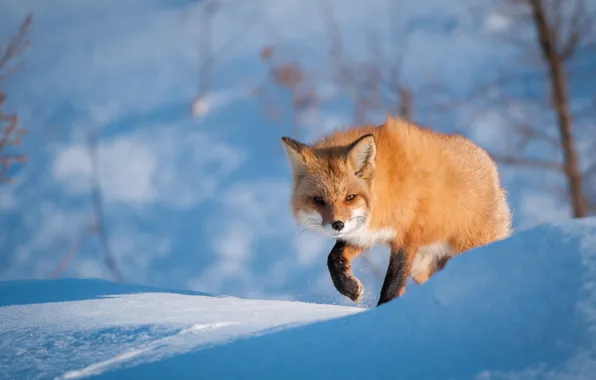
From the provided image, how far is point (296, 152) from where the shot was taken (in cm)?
361

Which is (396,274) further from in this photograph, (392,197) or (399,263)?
(392,197)

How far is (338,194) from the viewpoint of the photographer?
3447 mm

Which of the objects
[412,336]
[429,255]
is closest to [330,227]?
[429,255]

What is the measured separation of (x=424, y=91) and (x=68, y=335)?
990 centimetres

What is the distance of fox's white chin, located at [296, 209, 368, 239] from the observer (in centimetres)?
337

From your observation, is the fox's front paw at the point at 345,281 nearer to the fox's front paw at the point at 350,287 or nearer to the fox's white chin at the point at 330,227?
the fox's front paw at the point at 350,287

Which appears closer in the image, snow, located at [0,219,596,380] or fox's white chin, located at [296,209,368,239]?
snow, located at [0,219,596,380]

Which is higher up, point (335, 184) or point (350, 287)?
point (335, 184)

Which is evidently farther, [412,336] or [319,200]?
[319,200]

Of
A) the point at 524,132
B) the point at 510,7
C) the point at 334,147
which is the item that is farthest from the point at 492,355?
the point at 510,7

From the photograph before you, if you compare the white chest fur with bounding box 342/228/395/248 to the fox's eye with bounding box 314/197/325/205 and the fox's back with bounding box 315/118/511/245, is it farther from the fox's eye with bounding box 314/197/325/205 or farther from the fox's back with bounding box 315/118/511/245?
the fox's eye with bounding box 314/197/325/205

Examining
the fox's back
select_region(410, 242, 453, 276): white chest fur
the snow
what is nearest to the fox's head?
the fox's back

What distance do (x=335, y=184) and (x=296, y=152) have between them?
13.3 inches

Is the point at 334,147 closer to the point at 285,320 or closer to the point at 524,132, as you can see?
the point at 285,320
